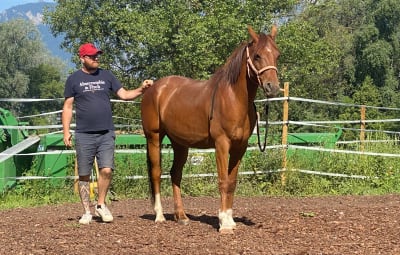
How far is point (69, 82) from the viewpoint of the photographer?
663 cm

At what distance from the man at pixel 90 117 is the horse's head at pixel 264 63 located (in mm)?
1556

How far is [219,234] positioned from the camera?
591 centimetres

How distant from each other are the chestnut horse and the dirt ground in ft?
1.31

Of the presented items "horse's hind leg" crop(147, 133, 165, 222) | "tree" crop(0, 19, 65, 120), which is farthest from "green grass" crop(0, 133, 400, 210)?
"tree" crop(0, 19, 65, 120)

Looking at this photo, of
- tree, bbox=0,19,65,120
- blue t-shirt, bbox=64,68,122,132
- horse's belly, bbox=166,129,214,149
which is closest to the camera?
horse's belly, bbox=166,129,214,149

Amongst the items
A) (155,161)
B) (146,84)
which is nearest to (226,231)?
(155,161)

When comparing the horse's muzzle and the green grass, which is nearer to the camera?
the horse's muzzle

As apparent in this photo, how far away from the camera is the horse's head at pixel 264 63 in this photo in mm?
5695

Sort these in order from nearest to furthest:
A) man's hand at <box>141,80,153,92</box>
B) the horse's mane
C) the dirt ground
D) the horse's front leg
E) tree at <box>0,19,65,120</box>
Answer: the dirt ground < the horse's front leg < the horse's mane < man's hand at <box>141,80,153,92</box> < tree at <box>0,19,65,120</box>

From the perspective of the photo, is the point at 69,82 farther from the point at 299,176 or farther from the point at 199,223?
the point at 299,176

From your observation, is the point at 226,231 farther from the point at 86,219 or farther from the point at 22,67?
the point at 22,67

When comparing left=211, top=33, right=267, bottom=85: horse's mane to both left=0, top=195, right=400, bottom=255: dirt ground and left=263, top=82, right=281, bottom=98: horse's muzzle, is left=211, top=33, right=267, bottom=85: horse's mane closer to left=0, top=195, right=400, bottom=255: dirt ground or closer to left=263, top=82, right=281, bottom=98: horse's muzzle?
left=263, top=82, right=281, bottom=98: horse's muzzle

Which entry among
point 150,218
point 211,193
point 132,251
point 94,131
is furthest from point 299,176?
point 132,251

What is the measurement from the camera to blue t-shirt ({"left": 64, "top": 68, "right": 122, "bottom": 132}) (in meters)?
6.61
